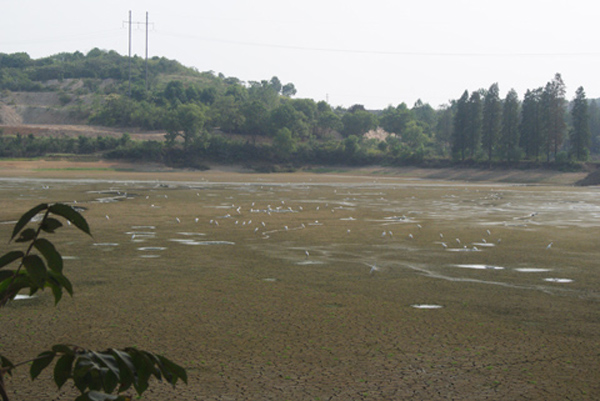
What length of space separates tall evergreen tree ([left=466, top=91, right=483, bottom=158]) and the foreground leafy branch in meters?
107

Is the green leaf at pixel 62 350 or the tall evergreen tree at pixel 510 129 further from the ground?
the tall evergreen tree at pixel 510 129

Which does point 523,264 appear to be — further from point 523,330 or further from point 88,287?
point 88,287

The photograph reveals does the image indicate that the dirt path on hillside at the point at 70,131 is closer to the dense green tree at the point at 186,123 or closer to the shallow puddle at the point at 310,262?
the dense green tree at the point at 186,123

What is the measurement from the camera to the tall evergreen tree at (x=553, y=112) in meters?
98.1

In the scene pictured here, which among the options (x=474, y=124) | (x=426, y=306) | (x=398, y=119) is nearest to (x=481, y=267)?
(x=426, y=306)

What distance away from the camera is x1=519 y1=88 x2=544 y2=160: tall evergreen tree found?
99.2 m

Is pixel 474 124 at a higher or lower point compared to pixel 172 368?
higher

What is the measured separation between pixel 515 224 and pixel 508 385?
2317cm

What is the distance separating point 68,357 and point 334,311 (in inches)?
416

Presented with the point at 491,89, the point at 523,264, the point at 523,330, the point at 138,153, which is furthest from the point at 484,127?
the point at 523,330

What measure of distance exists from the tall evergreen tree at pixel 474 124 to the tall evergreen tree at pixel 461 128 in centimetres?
56

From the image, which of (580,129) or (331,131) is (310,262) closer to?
A: (580,129)

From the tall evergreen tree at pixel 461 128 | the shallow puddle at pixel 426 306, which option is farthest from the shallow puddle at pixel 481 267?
the tall evergreen tree at pixel 461 128

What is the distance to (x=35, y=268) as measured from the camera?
2094 millimetres
